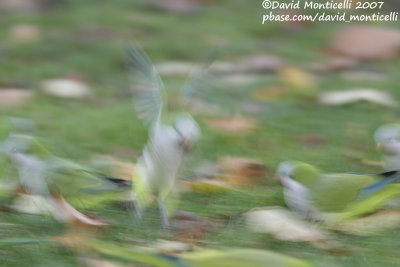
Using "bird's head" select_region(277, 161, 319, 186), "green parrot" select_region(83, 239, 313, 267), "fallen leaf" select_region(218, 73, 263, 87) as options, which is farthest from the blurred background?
"green parrot" select_region(83, 239, 313, 267)

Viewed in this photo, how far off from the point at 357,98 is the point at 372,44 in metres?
0.81

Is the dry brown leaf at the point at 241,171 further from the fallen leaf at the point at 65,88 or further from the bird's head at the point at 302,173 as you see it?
the fallen leaf at the point at 65,88

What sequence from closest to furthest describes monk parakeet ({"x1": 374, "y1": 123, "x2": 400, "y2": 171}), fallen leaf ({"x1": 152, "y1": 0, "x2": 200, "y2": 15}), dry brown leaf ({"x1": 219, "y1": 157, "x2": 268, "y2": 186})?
monk parakeet ({"x1": 374, "y1": 123, "x2": 400, "y2": 171})
dry brown leaf ({"x1": 219, "y1": 157, "x2": 268, "y2": 186})
fallen leaf ({"x1": 152, "y1": 0, "x2": 200, "y2": 15})

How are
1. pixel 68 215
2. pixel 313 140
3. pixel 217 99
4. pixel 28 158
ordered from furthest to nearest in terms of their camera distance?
1. pixel 217 99
2. pixel 313 140
3. pixel 28 158
4. pixel 68 215

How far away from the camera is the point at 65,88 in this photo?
10.9ft

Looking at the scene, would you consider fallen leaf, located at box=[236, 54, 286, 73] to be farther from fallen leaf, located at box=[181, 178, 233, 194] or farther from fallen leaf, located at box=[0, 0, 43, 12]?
fallen leaf, located at box=[181, 178, 233, 194]

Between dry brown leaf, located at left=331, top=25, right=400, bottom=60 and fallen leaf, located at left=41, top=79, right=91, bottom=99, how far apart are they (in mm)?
1302

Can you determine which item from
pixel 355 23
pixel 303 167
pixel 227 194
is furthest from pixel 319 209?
pixel 355 23

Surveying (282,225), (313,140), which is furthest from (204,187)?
(313,140)

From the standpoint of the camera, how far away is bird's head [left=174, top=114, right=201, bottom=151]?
5.70 ft

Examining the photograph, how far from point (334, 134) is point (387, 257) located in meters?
1.08

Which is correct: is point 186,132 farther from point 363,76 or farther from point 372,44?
point 372,44

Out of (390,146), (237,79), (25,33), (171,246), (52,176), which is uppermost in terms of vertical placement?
(25,33)

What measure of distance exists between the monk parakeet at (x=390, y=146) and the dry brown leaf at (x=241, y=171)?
1.16ft
